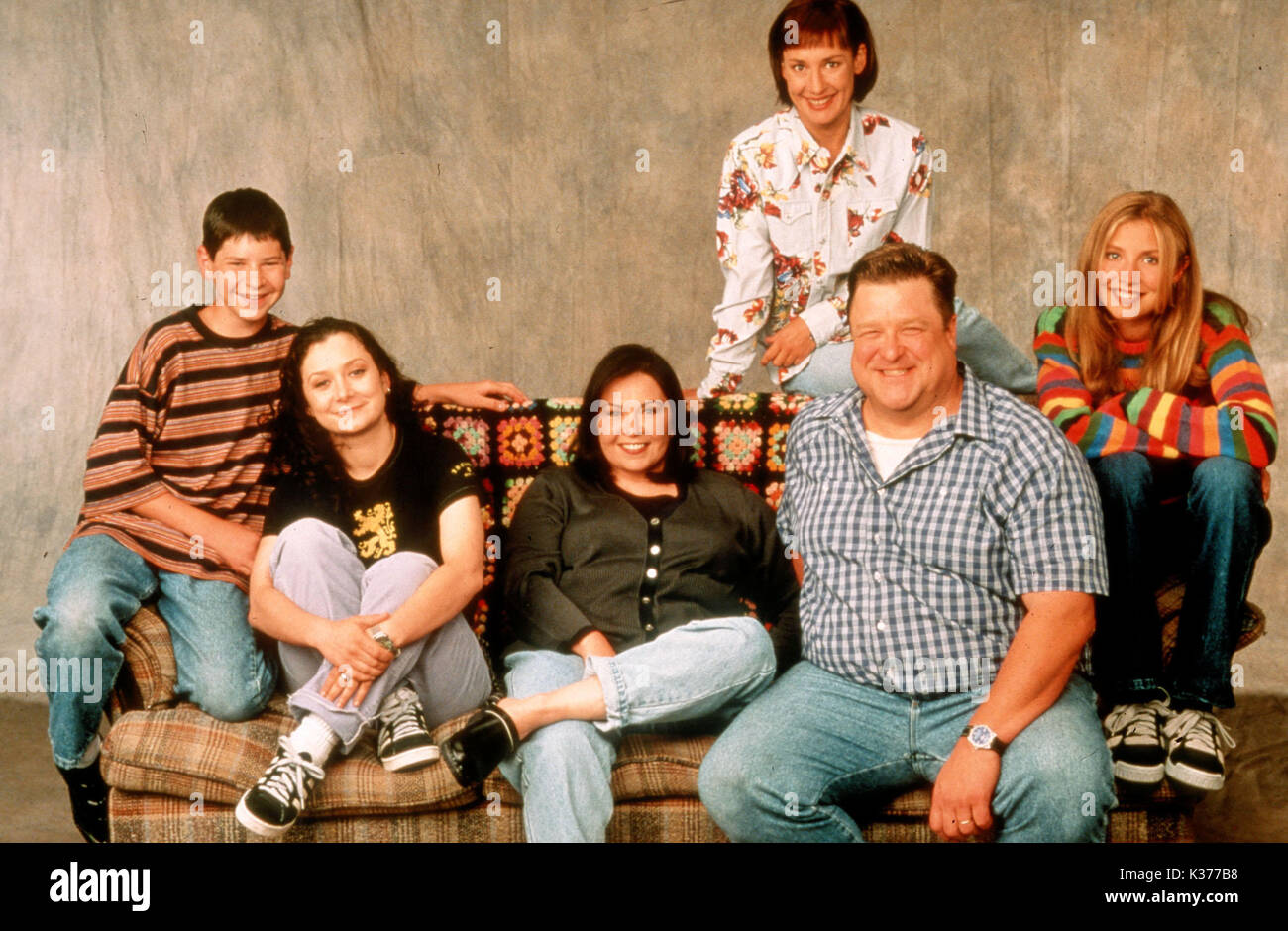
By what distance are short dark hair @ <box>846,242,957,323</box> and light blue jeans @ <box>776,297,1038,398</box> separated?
250 mm

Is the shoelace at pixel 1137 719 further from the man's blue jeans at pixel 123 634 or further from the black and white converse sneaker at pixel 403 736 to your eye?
the man's blue jeans at pixel 123 634

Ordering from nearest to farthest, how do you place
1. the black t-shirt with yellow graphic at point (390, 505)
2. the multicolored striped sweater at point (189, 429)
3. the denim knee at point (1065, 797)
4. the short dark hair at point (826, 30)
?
1. the denim knee at point (1065, 797)
2. the black t-shirt with yellow graphic at point (390, 505)
3. the multicolored striped sweater at point (189, 429)
4. the short dark hair at point (826, 30)

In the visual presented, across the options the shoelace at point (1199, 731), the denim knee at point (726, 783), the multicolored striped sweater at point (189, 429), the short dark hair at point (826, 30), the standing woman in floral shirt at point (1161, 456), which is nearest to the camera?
the denim knee at point (726, 783)

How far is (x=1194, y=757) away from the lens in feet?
7.44

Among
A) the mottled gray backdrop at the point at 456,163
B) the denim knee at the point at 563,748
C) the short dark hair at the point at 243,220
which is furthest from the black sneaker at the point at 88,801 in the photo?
the short dark hair at the point at 243,220

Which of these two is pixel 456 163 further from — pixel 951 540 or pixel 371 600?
pixel 951 540

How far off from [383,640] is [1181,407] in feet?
5.44

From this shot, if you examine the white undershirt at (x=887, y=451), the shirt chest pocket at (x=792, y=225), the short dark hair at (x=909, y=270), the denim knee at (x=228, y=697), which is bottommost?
the denim knee at (x=228, y=697)

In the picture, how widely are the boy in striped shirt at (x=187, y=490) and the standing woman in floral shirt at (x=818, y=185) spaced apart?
670 millimetres

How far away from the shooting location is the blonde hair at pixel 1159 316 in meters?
2.56

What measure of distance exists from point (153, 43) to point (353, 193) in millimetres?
574

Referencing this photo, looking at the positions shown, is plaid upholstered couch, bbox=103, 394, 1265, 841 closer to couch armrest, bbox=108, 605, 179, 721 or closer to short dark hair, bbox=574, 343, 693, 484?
couch armrest, bbox=108, 605, 179, 721

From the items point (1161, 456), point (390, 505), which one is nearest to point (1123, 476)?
point (1161, 456)
